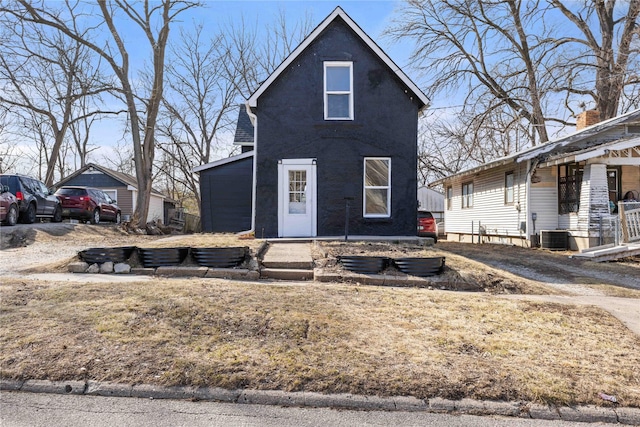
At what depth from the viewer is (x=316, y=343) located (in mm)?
4242

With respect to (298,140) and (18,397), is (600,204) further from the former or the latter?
(18,397)

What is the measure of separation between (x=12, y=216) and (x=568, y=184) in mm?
18690

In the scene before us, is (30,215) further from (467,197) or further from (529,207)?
(467,197)

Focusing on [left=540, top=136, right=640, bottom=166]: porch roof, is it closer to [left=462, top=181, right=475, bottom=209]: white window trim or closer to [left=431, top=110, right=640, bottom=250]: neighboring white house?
[left=431, top=110, right=640, bottom=250]: neighboring white house

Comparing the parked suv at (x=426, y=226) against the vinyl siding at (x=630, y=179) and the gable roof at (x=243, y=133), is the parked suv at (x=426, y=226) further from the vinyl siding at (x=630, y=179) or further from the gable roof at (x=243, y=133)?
the gable roof at (x=243, y=133)

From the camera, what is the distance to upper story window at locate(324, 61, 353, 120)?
1256 cm

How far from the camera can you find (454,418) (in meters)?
3.15

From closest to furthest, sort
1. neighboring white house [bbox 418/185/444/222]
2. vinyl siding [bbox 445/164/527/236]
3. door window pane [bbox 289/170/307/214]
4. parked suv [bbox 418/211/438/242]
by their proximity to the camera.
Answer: door window pane [bbox 289/170/307/214] → parked suv [bbox 418/211/438/242] → vinyl siding [bbox 445/164/527/236] → neighboring white house [bbox 418/185/444/222]

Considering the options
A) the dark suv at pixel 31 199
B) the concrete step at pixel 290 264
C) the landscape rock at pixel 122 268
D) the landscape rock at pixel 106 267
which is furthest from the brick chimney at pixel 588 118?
the dark suv at pixel 31 199

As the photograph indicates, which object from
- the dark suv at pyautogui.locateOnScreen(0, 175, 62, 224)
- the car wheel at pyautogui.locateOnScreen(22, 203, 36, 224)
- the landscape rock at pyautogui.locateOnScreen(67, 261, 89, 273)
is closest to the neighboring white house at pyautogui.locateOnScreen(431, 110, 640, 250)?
the landscape rock at pyautogui.locateOnScreen(67, 261, 89, 273)

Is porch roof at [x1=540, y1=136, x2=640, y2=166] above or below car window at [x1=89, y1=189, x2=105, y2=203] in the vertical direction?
Answer: above

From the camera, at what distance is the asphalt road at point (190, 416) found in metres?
3.02

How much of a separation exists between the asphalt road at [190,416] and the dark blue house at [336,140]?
919 centimetres

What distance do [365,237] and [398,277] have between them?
14.1ft
